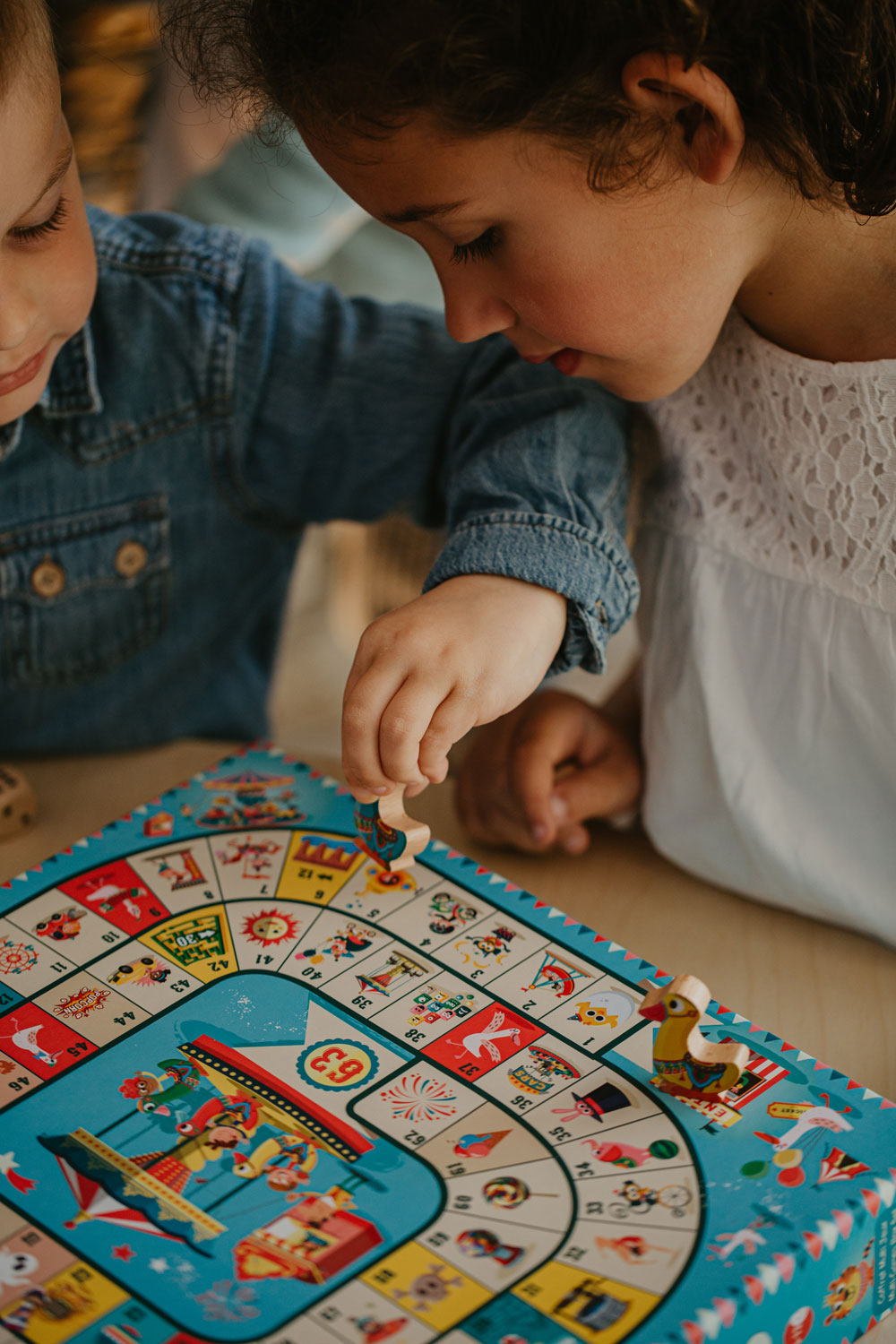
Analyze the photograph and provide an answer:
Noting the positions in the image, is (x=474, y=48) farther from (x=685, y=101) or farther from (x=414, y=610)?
(x=414, y=610)

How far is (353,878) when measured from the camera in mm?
577

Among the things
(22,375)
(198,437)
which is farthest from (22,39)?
(198,437)

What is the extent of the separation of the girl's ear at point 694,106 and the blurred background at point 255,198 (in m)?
0.58

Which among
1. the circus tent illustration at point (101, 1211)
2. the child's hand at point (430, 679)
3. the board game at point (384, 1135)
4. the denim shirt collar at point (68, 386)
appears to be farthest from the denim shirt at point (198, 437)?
the circus tent illustration at point (101, 1211)

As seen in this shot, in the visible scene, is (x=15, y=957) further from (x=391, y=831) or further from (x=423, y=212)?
(x=423, y=212)

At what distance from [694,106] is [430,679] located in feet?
0.85

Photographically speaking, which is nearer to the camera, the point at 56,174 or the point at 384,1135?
the point at 384,1135

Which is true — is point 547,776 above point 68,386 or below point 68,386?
below

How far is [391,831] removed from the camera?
0.55m

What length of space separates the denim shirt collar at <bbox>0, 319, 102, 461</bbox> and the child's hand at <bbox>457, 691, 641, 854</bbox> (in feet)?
1.02

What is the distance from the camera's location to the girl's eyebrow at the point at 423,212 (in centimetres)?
51

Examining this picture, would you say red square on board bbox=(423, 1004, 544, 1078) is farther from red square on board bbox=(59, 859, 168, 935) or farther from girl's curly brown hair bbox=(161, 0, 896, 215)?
girl's curly brown hair bbox=(161, 0, 896, 215)

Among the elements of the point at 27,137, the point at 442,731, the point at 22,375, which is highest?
the point at 27,137

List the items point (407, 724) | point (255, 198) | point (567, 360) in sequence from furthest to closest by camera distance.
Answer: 1. point (255, 198)
2. point (567, 360)
3. point (407, 724)
